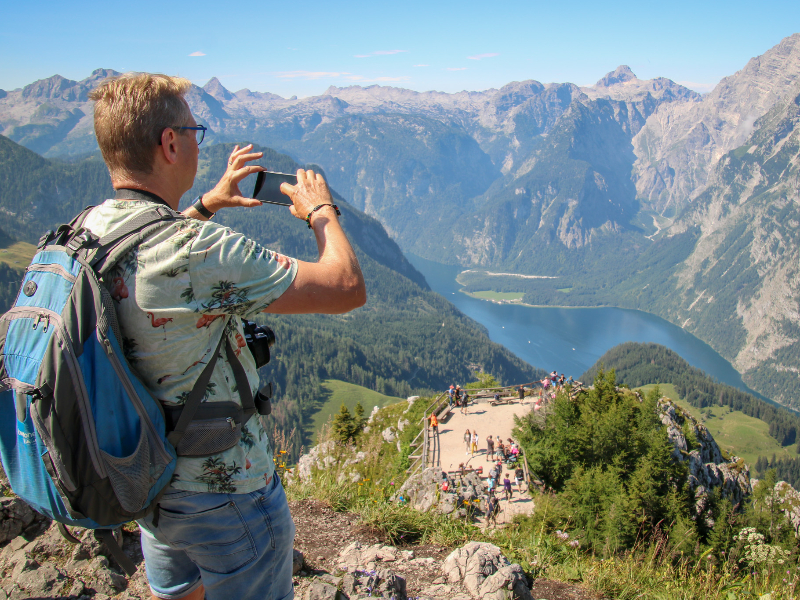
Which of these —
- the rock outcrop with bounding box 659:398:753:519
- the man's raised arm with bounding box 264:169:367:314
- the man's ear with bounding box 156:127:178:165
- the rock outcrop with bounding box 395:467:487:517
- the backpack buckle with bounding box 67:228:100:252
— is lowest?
the rock outcrop with bounding box 659:398:753:519

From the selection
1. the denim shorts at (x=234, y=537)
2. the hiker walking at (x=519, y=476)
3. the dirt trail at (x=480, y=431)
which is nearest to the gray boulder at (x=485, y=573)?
the denim shorts at (x=234, y=537)

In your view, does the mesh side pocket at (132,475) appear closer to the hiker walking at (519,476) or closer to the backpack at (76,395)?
the backpack at (76,395)

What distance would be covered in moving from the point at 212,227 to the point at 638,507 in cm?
1836

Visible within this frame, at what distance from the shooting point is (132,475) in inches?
82.4

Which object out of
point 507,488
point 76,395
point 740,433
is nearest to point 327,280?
point 76,395

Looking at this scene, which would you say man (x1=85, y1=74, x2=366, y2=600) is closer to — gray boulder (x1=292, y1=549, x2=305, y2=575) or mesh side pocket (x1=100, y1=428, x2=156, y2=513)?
mesh side pocket (x1=100, y1=428, x2=156, y2=513)

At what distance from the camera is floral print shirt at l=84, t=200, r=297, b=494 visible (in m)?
2.08

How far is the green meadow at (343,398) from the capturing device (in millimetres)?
145250

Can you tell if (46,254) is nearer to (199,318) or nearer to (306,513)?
(199,318)

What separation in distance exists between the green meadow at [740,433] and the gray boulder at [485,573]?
455 ft

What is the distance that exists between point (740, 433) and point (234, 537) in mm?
177869

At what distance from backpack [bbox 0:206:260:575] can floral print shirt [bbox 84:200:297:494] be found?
8 cm

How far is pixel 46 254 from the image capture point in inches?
82.4

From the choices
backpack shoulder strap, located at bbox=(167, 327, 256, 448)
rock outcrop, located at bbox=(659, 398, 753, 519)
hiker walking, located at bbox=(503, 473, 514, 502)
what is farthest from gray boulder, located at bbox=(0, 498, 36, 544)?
rock outcrop, located at bbox=(659, 398, 753, 519)
